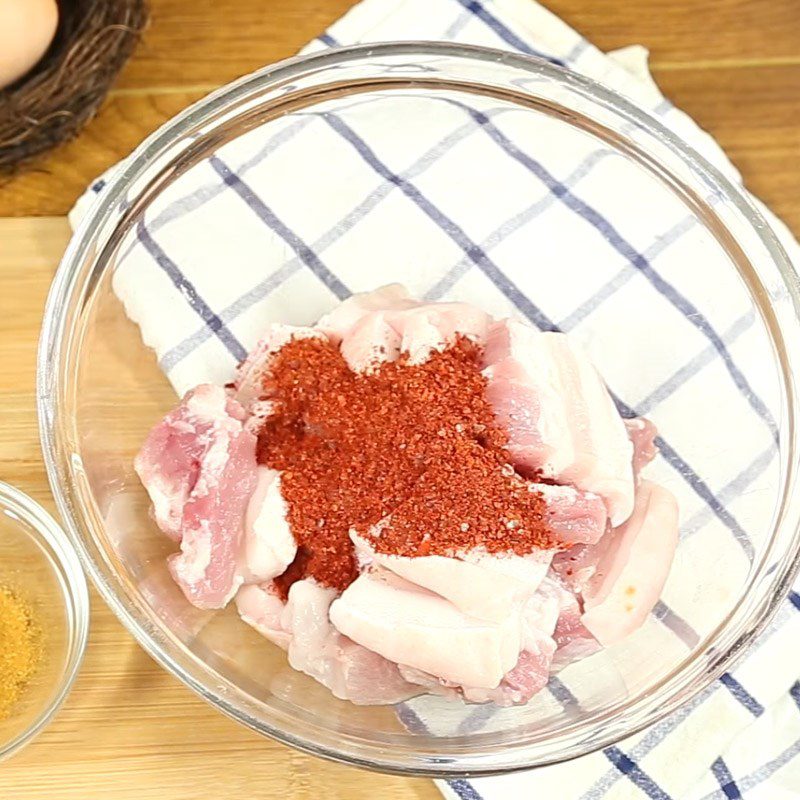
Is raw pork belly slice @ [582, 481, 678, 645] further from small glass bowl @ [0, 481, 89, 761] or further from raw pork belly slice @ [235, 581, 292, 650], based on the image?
small glass bowl @ [0, 481, 89, 761]

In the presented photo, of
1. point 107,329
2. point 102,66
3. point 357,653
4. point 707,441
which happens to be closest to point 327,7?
point 102,66

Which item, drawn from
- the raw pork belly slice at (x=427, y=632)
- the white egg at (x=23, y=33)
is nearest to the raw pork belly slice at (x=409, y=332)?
the raw pork belly slice at (x=427, y=632)

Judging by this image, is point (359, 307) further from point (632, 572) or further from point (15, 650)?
point (15, 650)

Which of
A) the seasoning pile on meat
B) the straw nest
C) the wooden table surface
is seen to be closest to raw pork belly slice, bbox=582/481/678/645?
the seasoning pile on meat

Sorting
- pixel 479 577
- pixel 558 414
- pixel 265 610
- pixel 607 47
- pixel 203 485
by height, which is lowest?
pixel 265 610

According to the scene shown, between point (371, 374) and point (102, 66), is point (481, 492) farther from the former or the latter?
point (102, 66)

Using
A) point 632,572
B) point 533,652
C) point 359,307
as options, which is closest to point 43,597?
point 359,307

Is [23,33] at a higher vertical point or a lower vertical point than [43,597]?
higher
